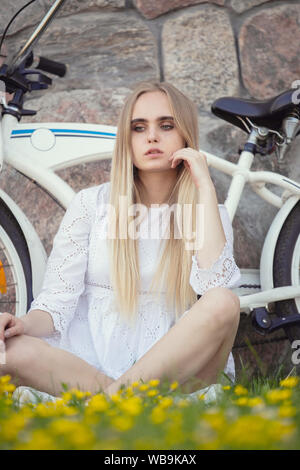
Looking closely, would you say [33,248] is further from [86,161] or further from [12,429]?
[12,429]

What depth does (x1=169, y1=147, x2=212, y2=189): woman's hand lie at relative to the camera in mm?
1671

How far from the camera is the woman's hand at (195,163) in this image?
5.48ft

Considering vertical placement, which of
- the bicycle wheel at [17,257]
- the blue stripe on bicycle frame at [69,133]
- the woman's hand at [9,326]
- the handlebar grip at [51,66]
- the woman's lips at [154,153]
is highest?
the handlebar grip at [51,66]

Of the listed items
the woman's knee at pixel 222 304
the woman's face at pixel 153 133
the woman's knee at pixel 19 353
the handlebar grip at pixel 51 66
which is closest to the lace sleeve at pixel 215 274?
the woman's knee at pixel 222 304

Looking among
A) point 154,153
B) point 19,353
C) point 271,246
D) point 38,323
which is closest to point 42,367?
point 19,353

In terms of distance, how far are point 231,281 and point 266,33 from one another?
1438mm

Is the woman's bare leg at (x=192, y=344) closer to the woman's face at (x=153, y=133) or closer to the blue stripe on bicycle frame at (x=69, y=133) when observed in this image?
the woman's face at (x=153, y=133)

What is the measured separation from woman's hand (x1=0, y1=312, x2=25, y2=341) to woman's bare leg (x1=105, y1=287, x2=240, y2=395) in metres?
0.26

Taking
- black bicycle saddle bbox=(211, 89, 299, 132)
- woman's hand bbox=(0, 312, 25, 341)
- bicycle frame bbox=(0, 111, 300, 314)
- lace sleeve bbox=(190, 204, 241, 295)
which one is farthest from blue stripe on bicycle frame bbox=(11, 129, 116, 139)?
woman's hand bbox=(0, 312, 25, 341)

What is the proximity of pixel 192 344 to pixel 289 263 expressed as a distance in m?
0.80

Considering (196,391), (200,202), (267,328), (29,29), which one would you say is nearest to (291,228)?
(267,328)

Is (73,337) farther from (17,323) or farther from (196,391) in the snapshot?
(196,391)

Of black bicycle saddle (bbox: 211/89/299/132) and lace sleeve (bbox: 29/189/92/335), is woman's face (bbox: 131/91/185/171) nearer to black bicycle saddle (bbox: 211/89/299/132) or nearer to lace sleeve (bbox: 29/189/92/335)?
lace sleeve (bbox: 29/189/92/335)

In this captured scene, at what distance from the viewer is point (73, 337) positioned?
5.52 feet
